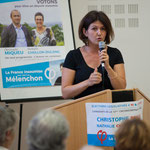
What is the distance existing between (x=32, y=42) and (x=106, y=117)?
229 cm

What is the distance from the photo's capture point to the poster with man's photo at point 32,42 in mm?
4004

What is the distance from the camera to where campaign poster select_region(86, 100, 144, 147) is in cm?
212

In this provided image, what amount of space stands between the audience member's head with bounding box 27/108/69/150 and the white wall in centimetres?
392

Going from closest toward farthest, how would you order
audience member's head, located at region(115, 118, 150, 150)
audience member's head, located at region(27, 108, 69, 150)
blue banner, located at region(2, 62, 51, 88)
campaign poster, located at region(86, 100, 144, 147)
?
1. audience member's head, located at region(27, 108, 69, 150)
2. audience member's head, located at region(115, 118, 150, 150)
3. campaign poster, located at region(86, 100, 144, 147)
4. blue banner, located at region(2, 62, 51, 88)

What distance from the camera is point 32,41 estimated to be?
4121mm

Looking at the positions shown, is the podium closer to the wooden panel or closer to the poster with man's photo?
the wooden panel

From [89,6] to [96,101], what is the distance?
299cm

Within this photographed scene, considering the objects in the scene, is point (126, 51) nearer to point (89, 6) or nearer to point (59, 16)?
point (89, 6)

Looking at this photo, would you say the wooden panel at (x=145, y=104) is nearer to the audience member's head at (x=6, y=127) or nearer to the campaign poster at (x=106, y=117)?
the campaign poster at (x=106, y=117)

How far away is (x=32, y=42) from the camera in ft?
13.5

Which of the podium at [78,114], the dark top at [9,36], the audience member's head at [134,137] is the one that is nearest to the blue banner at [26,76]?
the dark top at [9,36]

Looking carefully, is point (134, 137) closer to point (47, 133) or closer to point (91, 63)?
point (47, 133)

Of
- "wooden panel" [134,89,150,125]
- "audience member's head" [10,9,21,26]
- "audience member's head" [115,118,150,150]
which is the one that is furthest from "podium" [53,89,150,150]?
"audience member's head" [10,9,21,26]

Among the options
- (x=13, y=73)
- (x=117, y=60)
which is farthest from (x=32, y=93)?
(x=117, y=60)
